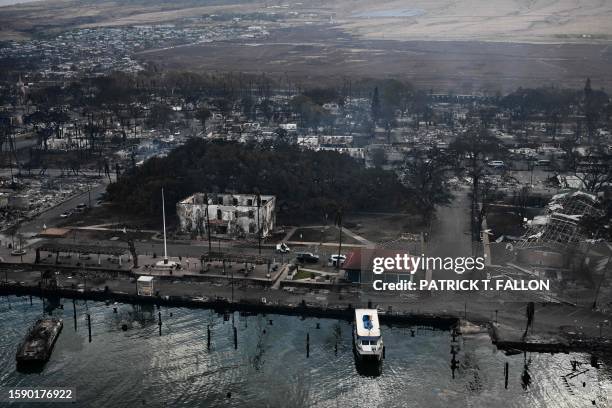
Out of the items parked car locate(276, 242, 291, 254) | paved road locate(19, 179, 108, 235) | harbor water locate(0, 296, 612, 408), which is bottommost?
harbor water locate(0, 296, 612, 408)

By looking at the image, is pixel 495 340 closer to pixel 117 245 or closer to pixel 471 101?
pixel 117 245

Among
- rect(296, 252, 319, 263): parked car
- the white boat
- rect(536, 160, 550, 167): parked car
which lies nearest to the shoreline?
the white boat

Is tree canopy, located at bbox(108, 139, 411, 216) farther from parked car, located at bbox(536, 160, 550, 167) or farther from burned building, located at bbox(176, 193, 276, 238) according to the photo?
parked car, located at bbox(536, 160, 550, 167)

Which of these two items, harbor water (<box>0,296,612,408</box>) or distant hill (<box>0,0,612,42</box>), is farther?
distant hill (<box>0,0,612,42</box>)

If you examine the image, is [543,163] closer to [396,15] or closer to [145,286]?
[145,286]

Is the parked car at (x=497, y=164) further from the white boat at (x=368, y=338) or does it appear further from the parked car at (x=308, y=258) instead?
the white boat at (x=368, y=338)

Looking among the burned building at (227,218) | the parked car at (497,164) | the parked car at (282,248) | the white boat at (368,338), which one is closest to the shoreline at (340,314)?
the white boat at (368,338)

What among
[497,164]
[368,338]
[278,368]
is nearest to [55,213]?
[278,368]
